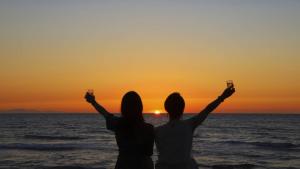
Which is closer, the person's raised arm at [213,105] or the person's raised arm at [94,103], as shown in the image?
the person's raised arm at [213,105]

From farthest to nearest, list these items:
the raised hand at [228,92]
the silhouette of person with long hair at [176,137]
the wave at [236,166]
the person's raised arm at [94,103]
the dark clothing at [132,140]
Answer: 1. the wave at [236,166]
2. the person's raised arm at [94,103]
3. the dark clothing at [132,140]
4. the silhouette of person with long hair at [176,137]
5. the raised hand at [228,92]

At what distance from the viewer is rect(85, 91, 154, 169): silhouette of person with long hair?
4.75m

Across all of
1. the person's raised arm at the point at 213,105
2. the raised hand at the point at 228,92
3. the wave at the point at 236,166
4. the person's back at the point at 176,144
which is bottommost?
the wave at the point at 236,166

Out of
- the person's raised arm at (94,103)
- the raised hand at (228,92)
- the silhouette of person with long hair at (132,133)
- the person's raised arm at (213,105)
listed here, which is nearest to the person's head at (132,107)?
the silhouette of person with long hair at (132,133)

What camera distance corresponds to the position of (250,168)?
22.0 meters

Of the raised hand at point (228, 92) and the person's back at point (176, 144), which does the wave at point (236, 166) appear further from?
the raised hand at point (228, 92)

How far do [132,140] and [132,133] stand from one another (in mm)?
74

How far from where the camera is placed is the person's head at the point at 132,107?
4.72 m

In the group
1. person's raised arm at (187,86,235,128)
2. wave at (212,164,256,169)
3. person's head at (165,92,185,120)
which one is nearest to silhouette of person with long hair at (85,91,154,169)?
person's head at (165,92,185,120)

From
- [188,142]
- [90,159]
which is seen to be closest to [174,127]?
[188,142]

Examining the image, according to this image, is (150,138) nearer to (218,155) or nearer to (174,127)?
(174,127)

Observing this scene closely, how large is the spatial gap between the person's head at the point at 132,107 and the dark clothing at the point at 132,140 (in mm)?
55

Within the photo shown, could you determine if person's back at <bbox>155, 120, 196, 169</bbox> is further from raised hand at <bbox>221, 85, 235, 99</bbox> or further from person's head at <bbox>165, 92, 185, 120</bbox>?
raised hand at <bbox>221, 85, 235, 99</bbox>

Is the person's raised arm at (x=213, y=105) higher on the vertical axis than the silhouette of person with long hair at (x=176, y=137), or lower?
higher
